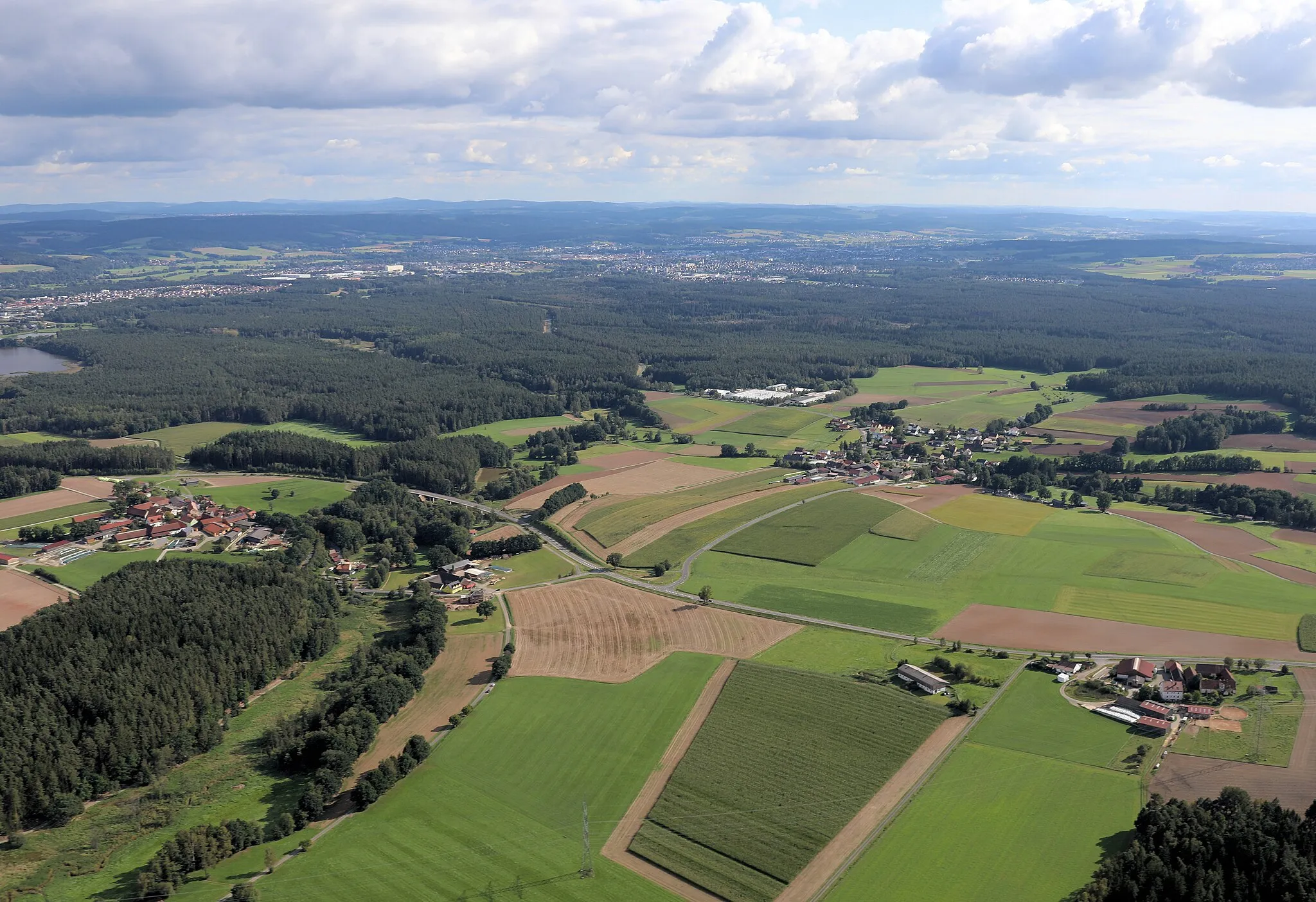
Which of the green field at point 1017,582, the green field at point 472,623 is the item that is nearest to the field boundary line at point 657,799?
the green field at point 1017,582

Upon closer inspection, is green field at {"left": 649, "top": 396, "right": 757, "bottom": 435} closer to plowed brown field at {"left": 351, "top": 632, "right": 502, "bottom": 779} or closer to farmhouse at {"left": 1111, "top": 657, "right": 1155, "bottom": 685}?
plowed brown field at {"left": 351, "top": 632, "right": 502, "bottom": 779}

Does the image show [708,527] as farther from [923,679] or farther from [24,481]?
[24,481]

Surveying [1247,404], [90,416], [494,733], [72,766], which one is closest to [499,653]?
[494,733]

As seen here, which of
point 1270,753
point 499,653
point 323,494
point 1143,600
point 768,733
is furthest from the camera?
point 323,494

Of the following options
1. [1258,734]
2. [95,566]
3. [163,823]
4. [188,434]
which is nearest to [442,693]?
[163,823]

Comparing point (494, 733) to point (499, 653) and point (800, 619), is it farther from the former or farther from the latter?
point (800, 619)

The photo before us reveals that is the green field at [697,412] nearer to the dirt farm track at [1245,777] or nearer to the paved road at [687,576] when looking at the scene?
the paved road at [687,576]
